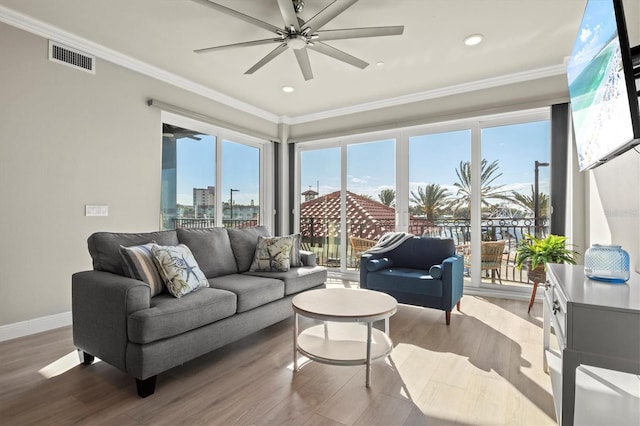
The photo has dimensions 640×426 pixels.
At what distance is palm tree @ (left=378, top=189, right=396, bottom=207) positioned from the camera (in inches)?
193

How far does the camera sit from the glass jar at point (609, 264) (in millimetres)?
1628

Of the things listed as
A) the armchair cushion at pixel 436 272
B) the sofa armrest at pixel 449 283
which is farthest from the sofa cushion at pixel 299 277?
the sofa armrest at pixel 449 283

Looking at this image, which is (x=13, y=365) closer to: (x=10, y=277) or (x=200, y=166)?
(x=10, y=277)

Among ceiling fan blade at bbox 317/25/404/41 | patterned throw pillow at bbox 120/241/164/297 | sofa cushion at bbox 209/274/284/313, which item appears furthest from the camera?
sofa cushion at bbox 209/274/284/313

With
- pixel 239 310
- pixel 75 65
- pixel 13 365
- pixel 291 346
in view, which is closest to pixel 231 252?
pixel 239 310

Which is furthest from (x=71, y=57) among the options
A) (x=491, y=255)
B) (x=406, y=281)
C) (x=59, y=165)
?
(x=491, y=255)

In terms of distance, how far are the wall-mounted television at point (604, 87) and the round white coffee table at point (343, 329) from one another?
1.48 meters

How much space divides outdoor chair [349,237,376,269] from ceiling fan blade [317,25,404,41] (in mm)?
3102

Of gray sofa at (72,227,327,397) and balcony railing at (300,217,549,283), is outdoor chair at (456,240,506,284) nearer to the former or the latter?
balcony railing at (300,217,549,283)

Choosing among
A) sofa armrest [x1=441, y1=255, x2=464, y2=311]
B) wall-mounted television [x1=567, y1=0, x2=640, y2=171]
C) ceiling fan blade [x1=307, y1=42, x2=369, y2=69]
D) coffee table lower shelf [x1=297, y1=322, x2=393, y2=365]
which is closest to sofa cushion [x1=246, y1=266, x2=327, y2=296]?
coffee table lower shelf [x1=297, y1=322, x2=393, y2=365]

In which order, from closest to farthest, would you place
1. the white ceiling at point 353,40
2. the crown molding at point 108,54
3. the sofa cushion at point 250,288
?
the sofa cushion at point 250,288 → the white ceiling at point 353,40 → the crown molding at point 108,54

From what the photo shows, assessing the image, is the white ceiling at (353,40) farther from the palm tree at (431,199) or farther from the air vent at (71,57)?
the palm tree at (431,199)

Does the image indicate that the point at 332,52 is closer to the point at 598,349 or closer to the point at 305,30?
the point at 305,30

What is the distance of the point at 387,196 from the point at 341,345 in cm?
304
